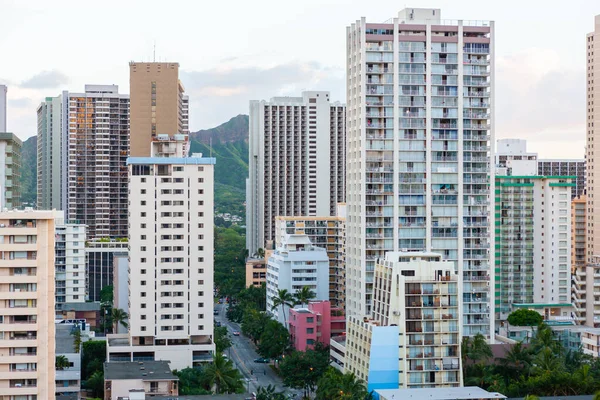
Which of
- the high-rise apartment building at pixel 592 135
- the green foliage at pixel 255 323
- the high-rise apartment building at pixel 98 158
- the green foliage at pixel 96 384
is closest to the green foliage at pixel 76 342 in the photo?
the green foliage at pixel 96 384

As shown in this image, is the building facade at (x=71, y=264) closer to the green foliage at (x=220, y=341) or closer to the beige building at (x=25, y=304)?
the green foliage at (x=220, y=341)

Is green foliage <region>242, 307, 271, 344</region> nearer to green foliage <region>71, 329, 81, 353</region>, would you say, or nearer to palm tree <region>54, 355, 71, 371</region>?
green foliage <region>71, 329, 81, 353</region>

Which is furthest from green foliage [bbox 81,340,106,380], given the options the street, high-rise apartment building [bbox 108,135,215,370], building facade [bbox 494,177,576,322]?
building facade [bbox 494,177,576,322]

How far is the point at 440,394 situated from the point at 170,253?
35.6m

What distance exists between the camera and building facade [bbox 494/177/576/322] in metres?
140

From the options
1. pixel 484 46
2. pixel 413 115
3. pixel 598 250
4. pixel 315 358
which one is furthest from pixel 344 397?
pixel 598 250

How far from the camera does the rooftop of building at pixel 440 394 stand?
3125 inches

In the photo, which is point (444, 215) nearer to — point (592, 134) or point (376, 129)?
point (376, 129)

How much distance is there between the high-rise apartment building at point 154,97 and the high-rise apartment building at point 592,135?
2650 inches

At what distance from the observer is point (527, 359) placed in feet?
314

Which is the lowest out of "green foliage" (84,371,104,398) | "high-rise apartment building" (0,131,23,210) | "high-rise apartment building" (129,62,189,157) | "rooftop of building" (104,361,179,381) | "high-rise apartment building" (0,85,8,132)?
"green foliage" (84,371,104,398)

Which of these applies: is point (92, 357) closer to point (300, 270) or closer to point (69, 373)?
point (69, 373)

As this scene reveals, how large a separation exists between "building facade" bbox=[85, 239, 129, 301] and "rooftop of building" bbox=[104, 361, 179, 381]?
67038mm

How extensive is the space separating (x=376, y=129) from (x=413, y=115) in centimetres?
413
